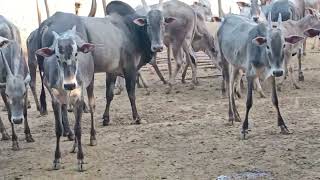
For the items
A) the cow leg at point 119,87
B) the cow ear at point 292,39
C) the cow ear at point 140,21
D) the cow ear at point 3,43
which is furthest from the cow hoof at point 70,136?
the cow leg at point 119,87

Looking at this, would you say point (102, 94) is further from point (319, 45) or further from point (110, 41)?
point (319, 45)

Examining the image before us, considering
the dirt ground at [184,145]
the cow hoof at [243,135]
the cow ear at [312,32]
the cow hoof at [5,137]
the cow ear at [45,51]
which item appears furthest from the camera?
the cow ear at [312,32]

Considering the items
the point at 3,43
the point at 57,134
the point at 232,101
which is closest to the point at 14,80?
the point at 3,43

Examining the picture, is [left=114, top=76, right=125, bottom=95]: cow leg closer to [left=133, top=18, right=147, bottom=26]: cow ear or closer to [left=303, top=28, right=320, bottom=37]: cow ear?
[left=133, top=18, right=147, bottom=26]: cow ear

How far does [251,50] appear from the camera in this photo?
7.90 metres

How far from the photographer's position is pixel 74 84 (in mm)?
6473

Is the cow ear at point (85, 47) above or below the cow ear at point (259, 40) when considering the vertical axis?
above

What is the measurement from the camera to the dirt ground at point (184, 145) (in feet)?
21.5

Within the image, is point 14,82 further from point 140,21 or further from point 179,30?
point 179,30

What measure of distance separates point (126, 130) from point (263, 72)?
2.18 meters

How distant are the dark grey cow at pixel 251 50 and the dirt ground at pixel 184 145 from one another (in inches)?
17.9

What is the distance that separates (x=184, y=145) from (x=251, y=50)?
1.55 meters

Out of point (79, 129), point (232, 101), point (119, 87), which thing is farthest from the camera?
point (119, 87)

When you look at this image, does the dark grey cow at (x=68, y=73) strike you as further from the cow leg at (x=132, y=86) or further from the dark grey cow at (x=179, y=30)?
the dark grey cow at (x=179, y=30)
